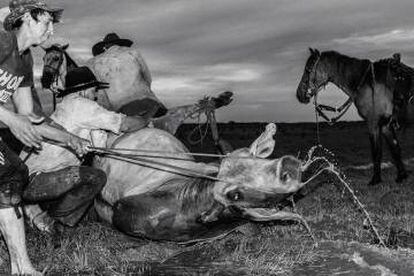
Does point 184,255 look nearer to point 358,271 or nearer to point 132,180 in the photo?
point 132,180

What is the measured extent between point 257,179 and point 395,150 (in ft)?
28.1

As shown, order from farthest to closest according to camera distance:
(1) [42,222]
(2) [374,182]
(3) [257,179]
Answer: (2) [374,182]
(1) [42,222]
(3) [257,179]

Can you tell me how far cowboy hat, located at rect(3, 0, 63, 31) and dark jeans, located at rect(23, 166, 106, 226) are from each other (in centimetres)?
129

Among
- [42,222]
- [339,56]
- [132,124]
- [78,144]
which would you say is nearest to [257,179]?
[78,144]

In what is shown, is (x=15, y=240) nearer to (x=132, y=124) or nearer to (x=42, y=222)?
(x=42, y=222)

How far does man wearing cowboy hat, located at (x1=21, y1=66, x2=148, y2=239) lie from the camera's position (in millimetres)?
4879

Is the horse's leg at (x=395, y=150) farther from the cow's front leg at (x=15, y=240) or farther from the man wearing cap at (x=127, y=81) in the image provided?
the cow's front leg at (x=15, y=240)

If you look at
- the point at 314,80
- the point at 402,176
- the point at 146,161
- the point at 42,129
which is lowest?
the point at 402,176

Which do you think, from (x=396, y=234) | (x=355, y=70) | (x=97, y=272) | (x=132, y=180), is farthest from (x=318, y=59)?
(x=97, y=272)

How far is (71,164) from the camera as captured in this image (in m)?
5.15

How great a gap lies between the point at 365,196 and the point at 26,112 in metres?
5.62

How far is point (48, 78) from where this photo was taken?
563 cm

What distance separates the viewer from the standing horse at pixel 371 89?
11586mm

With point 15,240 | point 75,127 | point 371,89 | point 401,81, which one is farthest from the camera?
point 371,89
